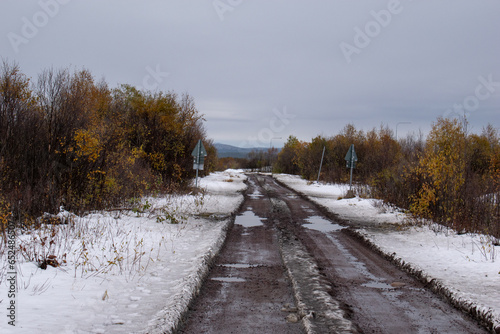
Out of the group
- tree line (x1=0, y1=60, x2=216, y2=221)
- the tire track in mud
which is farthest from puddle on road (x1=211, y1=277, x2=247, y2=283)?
tree line (x1=0, y1=60, x2=216, y2=221)

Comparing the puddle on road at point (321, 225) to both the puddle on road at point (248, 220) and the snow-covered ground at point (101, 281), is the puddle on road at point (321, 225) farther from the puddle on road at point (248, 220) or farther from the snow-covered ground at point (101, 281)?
the snow-covered ground at point (101, 281)

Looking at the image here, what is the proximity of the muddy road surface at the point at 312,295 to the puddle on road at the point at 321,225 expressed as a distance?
2.14m

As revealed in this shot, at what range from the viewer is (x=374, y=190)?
21.8 m

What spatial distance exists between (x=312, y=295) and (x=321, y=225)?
7504 mm

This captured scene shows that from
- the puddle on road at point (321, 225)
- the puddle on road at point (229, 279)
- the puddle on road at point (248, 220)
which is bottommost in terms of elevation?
the puddle on road at point (229, 279)

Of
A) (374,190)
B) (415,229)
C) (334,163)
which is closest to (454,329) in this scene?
(415,229)

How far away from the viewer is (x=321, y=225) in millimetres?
12992

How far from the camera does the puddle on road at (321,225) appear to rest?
12.2m

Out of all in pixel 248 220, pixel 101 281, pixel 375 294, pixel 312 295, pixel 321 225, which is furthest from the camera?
pixel 248 220

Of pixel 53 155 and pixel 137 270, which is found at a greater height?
pixel 53 155

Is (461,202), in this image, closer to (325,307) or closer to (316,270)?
(316,270)

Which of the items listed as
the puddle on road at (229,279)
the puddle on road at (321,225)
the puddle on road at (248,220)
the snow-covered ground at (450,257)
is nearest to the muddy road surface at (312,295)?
the puddle on road at (229,279)

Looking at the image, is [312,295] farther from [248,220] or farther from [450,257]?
[248,220]

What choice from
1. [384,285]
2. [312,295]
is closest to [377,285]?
[384,285]
